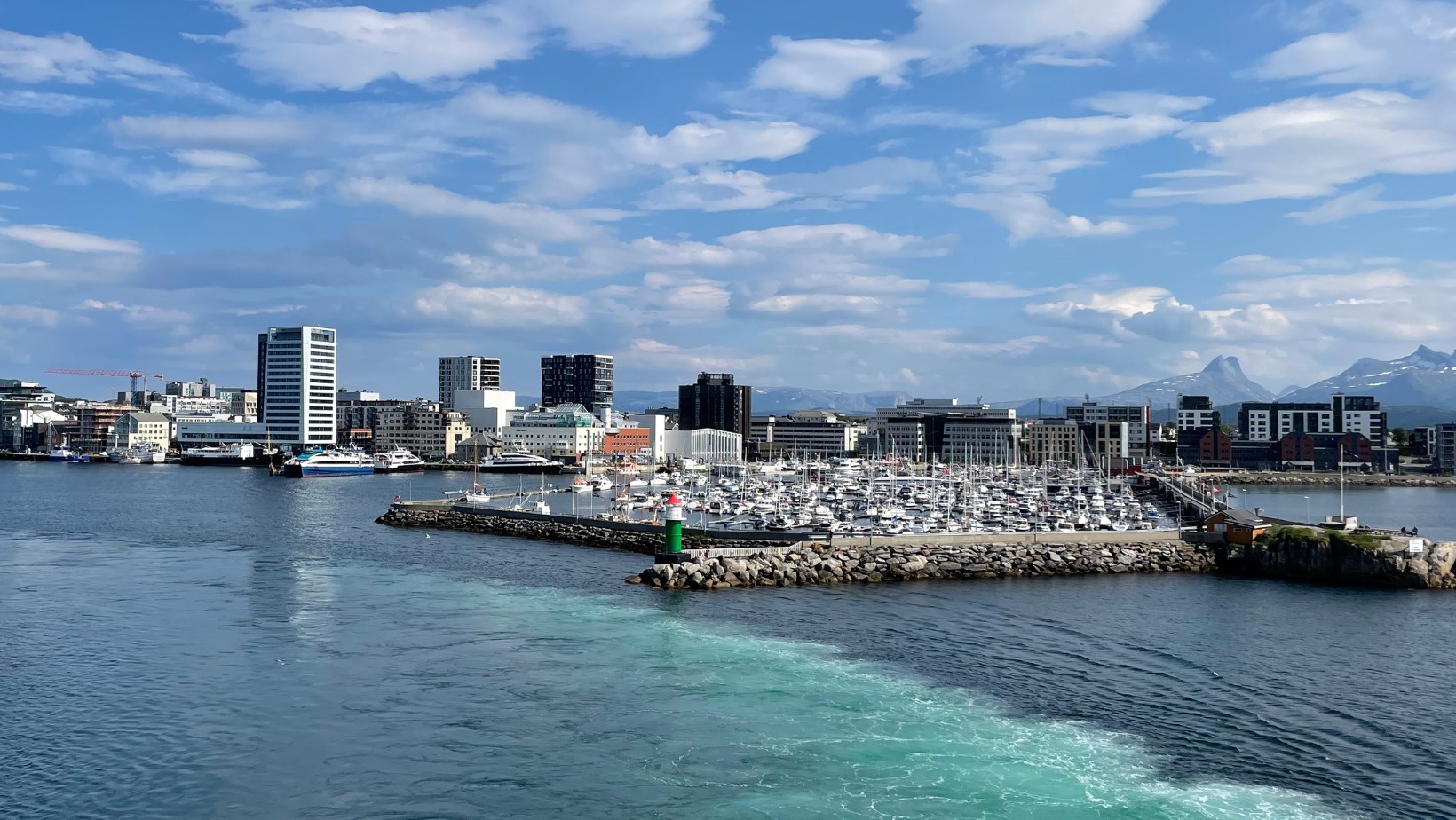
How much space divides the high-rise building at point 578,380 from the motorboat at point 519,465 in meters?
79.2

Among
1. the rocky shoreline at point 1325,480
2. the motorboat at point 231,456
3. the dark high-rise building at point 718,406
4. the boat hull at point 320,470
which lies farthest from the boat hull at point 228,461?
the rocky shoreline at point 1325,480

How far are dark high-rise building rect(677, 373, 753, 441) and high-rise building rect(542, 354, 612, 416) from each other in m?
35.6

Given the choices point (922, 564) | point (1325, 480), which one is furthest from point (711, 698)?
point (1325, 480)

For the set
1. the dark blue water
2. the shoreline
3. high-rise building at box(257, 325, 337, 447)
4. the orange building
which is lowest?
the dark blue water

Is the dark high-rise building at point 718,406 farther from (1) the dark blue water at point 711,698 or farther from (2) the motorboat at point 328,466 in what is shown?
(1) the dark blue water at point 711,698

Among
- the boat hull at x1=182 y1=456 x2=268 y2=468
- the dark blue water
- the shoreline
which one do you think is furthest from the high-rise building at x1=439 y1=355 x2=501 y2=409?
the dark blue water

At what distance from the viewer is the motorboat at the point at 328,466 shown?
8925 centimetres

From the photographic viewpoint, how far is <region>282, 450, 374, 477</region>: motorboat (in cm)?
8925

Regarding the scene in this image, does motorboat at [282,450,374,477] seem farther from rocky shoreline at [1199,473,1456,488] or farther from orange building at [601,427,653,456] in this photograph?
rocky shoreline at [1199,473,1456,488]

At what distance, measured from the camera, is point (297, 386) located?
11669cm

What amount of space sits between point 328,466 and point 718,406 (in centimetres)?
6935

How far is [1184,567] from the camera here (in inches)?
1210

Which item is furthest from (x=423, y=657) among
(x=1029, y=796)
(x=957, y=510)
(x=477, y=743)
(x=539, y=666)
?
(x=957, y=510)

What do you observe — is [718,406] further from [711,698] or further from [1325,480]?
[711,698]
